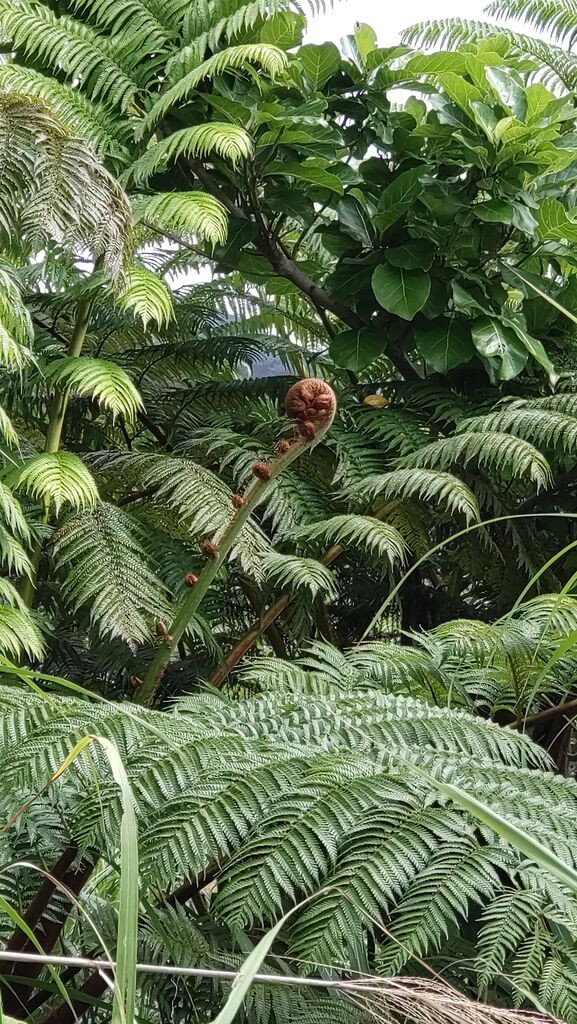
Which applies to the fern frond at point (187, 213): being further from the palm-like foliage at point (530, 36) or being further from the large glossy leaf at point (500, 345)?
the palm-like foliage at point (530, 36)

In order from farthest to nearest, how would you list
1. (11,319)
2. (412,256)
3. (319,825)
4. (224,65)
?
1. (412,256)
2. (224,65)
3. (11,319)
4. (319,825)

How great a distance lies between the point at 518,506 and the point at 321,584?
28.3 inches

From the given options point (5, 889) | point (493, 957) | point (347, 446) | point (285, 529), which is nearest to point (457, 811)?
point (493, 957)

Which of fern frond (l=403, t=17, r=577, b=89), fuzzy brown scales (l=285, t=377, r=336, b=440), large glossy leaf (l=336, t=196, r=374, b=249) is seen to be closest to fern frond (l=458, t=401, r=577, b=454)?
large glossy leaf (l=336, t=196, r=374, b=249)

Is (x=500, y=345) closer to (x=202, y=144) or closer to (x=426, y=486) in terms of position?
(x=426, y=486)

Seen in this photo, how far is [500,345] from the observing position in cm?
184

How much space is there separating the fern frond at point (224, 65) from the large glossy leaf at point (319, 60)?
0.15m

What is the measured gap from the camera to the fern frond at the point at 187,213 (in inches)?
61.4

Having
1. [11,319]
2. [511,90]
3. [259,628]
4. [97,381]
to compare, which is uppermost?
[511,90]

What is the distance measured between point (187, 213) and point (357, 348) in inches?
21.6

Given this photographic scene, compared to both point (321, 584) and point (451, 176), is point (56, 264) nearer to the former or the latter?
point (451, 176)

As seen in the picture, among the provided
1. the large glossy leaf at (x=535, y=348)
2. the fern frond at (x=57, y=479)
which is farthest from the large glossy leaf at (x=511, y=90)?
the fern frond at (x=57, y=479)

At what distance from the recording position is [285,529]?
173 centimetres

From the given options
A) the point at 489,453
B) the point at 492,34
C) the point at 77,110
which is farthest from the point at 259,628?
the point at 492,34
